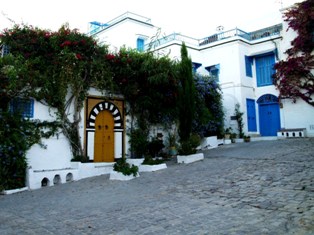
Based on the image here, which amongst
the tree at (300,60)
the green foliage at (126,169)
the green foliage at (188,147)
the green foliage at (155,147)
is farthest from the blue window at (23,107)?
the tree at (300,60)

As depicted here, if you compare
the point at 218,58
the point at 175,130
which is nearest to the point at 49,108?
the point at 175,130

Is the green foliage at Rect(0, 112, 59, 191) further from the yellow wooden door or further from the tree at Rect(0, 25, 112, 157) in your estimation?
the yellow wooden door

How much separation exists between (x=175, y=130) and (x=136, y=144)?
2.58 m

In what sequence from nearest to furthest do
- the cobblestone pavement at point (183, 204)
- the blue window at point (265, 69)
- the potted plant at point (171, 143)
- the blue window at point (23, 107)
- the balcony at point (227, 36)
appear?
the cobblestone pavement at point (183, 204) < the blue window at point (23, 107) < the potted plant at point (171, 143) < the blue window at point (265, 69) < the balcony at point (227, 36)

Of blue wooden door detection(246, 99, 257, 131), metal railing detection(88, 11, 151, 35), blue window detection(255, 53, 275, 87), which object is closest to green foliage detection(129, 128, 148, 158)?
blue wooden door detection(246, 99, 257, 131)

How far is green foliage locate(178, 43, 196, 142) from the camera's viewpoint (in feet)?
34.9

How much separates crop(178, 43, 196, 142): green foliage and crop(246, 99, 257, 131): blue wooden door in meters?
7.14

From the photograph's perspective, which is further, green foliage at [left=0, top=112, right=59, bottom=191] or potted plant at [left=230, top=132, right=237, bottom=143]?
potted plant at [left=230, top=132, right=237, bottom=143]

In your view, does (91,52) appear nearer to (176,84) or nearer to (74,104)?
(74,104)

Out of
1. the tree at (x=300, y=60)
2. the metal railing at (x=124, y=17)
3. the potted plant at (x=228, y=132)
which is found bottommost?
the potted plant at (x=228, y=132)

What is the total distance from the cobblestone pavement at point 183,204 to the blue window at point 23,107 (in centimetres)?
260

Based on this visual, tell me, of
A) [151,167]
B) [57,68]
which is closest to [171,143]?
[151,167]

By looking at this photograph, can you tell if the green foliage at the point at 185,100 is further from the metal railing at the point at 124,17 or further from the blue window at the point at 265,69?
the metal railing at the point at 124,17

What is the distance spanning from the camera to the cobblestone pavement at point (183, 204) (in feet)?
12.1
